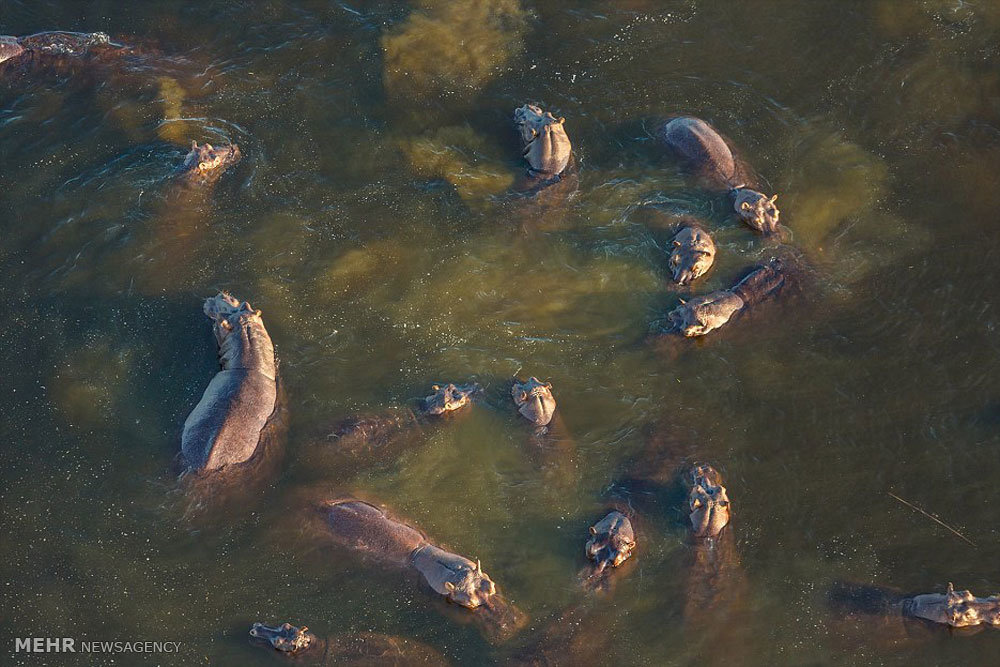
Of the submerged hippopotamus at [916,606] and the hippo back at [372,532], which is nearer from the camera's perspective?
the submerged hippopotamus at [916,606]

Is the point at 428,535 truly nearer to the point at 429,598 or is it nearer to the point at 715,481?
the point at 429,598

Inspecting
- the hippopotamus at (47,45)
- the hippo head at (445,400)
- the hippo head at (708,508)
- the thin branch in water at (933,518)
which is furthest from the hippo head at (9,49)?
the thin branch in water at (933,518)

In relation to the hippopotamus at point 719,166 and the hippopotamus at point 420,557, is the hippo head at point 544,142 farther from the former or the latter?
the hippopotamus at point 420,557

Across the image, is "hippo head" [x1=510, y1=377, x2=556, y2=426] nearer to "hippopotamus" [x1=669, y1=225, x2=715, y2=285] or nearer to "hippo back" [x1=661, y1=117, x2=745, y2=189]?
"hippopotamus" [x1=669, y1=225, x2=715, y2=285]

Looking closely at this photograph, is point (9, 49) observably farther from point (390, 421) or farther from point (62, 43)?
point (390, 421)

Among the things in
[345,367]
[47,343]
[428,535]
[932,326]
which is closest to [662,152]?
[932,326]
